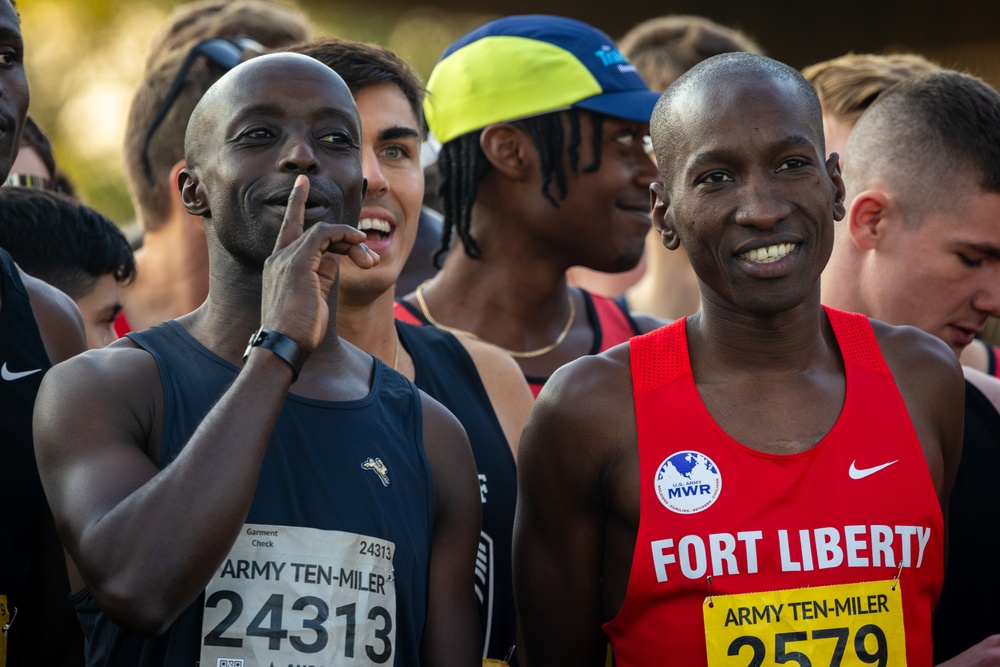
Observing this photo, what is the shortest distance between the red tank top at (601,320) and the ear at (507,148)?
56cm

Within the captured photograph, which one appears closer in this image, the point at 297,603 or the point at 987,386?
the point at 297,603

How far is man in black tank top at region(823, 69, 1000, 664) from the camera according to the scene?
4.32 meters

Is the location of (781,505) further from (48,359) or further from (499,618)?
(48,359)

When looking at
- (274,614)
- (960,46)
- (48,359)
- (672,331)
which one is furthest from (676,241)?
(960,46)

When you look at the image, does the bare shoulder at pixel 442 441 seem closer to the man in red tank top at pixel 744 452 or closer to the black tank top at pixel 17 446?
the man in red tank top at pixel 744 452

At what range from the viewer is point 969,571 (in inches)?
147

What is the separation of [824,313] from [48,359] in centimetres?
208

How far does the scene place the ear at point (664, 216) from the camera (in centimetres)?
338

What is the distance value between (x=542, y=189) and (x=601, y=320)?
21.8 inches

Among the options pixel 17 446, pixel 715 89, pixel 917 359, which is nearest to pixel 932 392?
pixel 917 359

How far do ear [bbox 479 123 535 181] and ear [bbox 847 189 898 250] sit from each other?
1.28m

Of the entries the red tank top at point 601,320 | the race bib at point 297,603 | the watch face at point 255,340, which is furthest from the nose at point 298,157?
the red tank top at point 601,320

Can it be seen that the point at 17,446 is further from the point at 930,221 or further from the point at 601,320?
the point at 930,221

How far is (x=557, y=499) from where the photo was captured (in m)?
3.25
